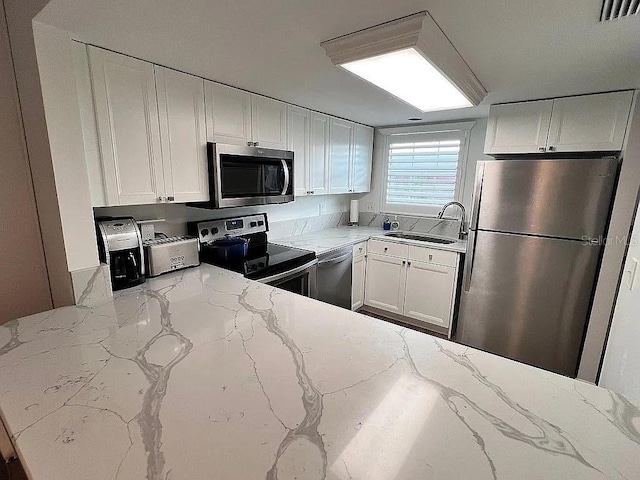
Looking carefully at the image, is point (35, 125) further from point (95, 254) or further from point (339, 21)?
point (339, 21)

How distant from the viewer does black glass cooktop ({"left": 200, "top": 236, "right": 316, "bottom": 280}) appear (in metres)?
1.96

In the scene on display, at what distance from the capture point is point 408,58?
1359mm

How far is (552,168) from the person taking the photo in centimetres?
209

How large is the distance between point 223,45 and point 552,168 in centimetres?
223

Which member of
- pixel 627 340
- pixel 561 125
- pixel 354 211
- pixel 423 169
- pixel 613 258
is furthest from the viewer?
pixel 354 211

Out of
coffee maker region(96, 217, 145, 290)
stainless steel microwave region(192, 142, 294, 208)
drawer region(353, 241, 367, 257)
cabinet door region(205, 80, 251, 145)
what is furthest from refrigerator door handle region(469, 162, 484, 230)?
coffee maker region(96, 217, 145, 290)

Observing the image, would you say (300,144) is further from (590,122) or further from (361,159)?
(590,122)

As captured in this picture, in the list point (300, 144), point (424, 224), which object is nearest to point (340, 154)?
point (300, 144)

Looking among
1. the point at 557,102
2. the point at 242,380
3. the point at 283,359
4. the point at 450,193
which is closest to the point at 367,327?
the point at 283,359

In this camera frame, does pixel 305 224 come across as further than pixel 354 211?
No

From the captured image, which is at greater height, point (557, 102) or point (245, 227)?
Result: point (557, 102)

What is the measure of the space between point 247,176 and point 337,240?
1.19m

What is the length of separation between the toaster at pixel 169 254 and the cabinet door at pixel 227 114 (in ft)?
2.33

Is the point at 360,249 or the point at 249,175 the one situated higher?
the point at 249,175
